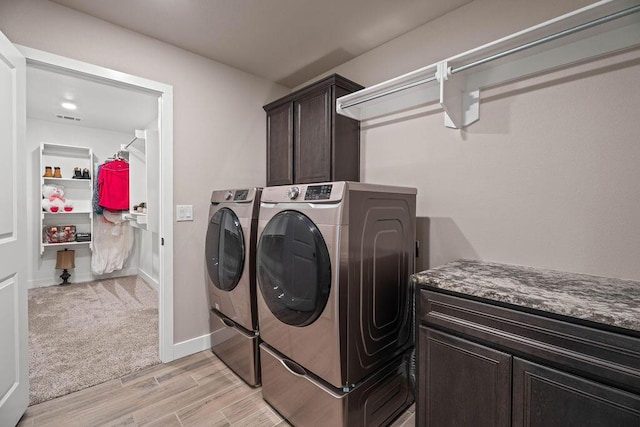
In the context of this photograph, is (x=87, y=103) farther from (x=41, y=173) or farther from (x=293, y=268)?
(x=293, y=268)

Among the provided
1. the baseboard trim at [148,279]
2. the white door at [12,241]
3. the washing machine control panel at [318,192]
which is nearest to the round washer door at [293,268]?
the washing machine control panel at [318,192]

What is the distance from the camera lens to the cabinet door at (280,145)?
8.29 feet

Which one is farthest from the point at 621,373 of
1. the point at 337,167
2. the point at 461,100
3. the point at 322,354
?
the point at 337,167

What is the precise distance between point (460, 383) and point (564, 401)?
0.33 meters

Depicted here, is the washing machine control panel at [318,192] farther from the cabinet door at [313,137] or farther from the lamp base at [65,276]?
the lamp base at [65,276]

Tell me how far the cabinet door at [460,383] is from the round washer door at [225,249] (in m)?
1.25

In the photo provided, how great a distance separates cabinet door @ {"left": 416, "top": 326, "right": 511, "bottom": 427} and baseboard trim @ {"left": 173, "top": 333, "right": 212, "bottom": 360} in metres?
1.85

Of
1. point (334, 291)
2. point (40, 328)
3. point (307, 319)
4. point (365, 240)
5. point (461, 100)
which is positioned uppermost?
point (461, 100)

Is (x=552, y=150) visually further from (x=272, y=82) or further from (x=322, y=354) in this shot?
(x=272, y=82)

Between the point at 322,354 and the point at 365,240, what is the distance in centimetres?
59

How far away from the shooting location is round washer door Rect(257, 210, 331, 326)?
136 cm

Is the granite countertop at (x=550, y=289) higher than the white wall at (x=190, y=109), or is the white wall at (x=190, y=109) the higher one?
the white wall at (x=190, y=109)

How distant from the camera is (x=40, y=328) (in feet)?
9.12

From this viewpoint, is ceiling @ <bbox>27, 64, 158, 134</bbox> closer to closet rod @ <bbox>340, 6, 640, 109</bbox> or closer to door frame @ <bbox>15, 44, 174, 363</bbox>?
door frame @ <bbox>15, 44, 174, 363</bbox>
